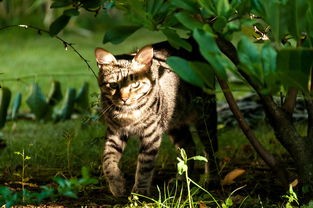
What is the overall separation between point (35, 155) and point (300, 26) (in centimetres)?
247

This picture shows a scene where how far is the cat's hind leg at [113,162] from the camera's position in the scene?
3566mm

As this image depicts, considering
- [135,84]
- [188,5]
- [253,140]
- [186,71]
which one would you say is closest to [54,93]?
[135,84]

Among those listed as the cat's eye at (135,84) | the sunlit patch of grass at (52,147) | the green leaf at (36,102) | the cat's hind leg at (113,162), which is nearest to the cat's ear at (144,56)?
the cat's eye at (135,84)

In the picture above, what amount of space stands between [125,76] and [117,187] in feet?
1.81

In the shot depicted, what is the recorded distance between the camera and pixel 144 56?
360 centimetres

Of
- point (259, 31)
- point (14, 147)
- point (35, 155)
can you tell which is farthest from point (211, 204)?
point (14, 147)

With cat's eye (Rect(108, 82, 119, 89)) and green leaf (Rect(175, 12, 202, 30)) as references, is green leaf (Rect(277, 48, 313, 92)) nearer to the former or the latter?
green leaf (Rect(175, 12, 202, 30))

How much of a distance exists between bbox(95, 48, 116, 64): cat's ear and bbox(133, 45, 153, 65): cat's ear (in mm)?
118

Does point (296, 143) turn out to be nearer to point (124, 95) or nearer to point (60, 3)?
point (124, 95)

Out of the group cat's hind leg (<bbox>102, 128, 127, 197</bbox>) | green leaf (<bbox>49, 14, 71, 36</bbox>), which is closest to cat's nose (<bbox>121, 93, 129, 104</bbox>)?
cat's hind leg (<bbox>102, 128, 127, 197</bbox>)

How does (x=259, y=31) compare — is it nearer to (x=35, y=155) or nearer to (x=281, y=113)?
(x=281, y=113)

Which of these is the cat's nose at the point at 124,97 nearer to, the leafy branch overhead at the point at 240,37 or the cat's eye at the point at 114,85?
the cat's eye at the point at 114,85

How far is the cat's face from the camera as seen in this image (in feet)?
11.8

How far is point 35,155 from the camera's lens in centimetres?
425
